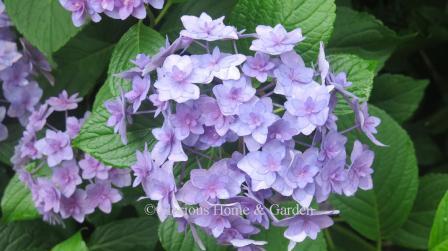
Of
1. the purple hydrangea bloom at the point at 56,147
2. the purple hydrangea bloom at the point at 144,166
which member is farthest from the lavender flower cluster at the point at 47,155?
the purple hydrangea bloom at the point at 144,166

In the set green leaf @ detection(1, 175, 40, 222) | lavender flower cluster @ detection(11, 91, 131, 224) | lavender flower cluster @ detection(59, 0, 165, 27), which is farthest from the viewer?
green leaf @ detection(1, 175, 40, 222)

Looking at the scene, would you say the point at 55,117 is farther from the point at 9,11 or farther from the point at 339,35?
the point at 339,35

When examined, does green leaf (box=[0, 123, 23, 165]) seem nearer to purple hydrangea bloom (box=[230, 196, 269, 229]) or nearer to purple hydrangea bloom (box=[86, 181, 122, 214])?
purple hydrangea bloom (box=[86, 181, 122, 214])

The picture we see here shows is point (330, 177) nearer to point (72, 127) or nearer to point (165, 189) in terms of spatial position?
point (165, 189)

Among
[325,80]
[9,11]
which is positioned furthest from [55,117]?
[325,80]

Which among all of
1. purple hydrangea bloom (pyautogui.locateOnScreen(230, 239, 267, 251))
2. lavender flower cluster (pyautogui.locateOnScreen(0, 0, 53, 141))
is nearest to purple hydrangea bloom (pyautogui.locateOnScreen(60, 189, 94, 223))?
lavender flower cluster (pyautogui.locateOnScreen(0, 0, 53, 141))

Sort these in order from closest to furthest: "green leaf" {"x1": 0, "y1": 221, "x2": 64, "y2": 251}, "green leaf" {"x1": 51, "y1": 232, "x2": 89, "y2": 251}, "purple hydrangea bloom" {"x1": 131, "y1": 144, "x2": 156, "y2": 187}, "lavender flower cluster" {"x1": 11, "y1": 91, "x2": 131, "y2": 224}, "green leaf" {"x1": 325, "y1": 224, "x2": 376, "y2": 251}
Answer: "purple hydrangea bloom" {"x1": 131, "y1": 144, "x2": 156, "y2": 187}, "green leaf" {"x1": 51, "y1": 232, "x2": 89, "y2": 251}, "lavender flower cluster" {"x1": 11, "y1": 91, "x2": 131, "y2": 224}, "green leaf" {"x1": 0, "y1": 221, "x2": 64, "y2": 251}, "green leaf" {"x1": 325, "y1": 224, "x2": 376, "y2": 251}

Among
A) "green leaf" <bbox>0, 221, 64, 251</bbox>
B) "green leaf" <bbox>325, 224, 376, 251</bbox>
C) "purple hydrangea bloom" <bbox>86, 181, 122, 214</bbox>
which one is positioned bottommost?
"green leaf" <bbox>325, 224, 376, 251</bbox>
